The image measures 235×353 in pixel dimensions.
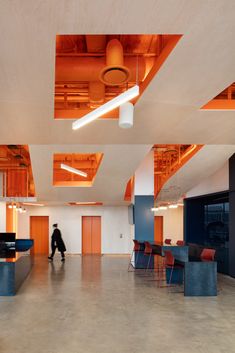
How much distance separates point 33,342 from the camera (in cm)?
356

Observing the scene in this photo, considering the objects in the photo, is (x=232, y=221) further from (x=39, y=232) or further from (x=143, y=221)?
(x=39, y=232)

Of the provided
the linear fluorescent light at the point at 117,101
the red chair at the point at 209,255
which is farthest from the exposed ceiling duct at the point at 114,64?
the red chair at the point at 209,255

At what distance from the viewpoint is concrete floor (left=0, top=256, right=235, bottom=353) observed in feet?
11.5

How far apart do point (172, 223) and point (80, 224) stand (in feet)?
13.7

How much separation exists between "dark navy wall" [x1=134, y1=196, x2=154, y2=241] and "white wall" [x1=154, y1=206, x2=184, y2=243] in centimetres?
472

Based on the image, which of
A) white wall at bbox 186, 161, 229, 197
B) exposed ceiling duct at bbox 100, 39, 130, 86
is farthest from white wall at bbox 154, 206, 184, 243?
exposed ceiling duct at bbox 100, 39, 130, 86

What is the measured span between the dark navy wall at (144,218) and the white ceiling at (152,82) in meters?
3.71

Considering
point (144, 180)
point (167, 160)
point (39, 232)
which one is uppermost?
point (167, 160)

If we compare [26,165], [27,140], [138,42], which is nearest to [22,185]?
[26,165]

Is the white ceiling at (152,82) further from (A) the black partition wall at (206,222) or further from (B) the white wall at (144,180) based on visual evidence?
(A) the black partition wall at (206,222)

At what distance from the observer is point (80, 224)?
12.0m

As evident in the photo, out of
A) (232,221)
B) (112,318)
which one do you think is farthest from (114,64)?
(232,221)

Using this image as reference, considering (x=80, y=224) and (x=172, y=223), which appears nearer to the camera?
(x=80, y=224)

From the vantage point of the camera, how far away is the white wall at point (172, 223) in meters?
13.2
